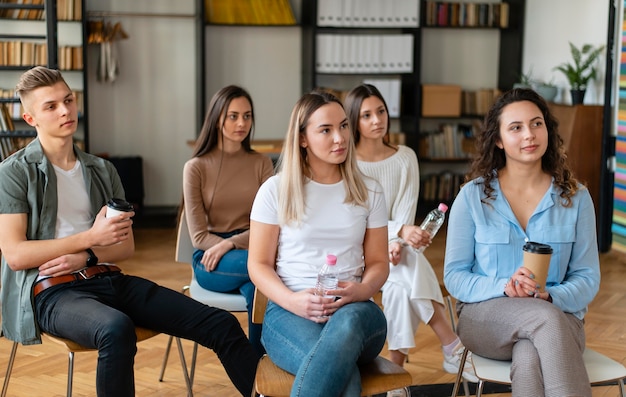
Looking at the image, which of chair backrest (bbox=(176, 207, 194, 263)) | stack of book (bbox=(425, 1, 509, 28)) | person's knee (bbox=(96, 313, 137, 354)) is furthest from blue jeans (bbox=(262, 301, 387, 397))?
stack of book (bbox=(425, 1, 509, 28))

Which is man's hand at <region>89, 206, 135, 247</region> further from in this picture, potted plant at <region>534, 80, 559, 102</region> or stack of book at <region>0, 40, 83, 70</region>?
potted plant at <region>534, 80, 559, 102</region>

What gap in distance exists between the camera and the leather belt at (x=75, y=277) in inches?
109

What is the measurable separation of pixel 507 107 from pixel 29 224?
163cm

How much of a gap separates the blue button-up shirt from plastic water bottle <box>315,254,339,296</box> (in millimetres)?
402

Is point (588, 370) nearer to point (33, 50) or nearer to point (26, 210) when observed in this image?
point (26, 210)

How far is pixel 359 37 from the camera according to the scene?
7441 millimetres

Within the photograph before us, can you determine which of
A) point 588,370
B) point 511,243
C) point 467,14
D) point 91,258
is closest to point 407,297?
point 511,243

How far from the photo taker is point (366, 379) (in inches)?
93.2

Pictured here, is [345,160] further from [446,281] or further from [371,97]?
[371,97]

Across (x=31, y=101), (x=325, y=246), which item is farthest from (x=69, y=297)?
(x=325, y=246)

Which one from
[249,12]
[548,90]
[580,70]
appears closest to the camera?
[580,70]

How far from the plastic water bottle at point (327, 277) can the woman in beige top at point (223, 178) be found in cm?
90

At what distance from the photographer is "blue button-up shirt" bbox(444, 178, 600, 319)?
8.67 feet

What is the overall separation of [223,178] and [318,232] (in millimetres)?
1076
